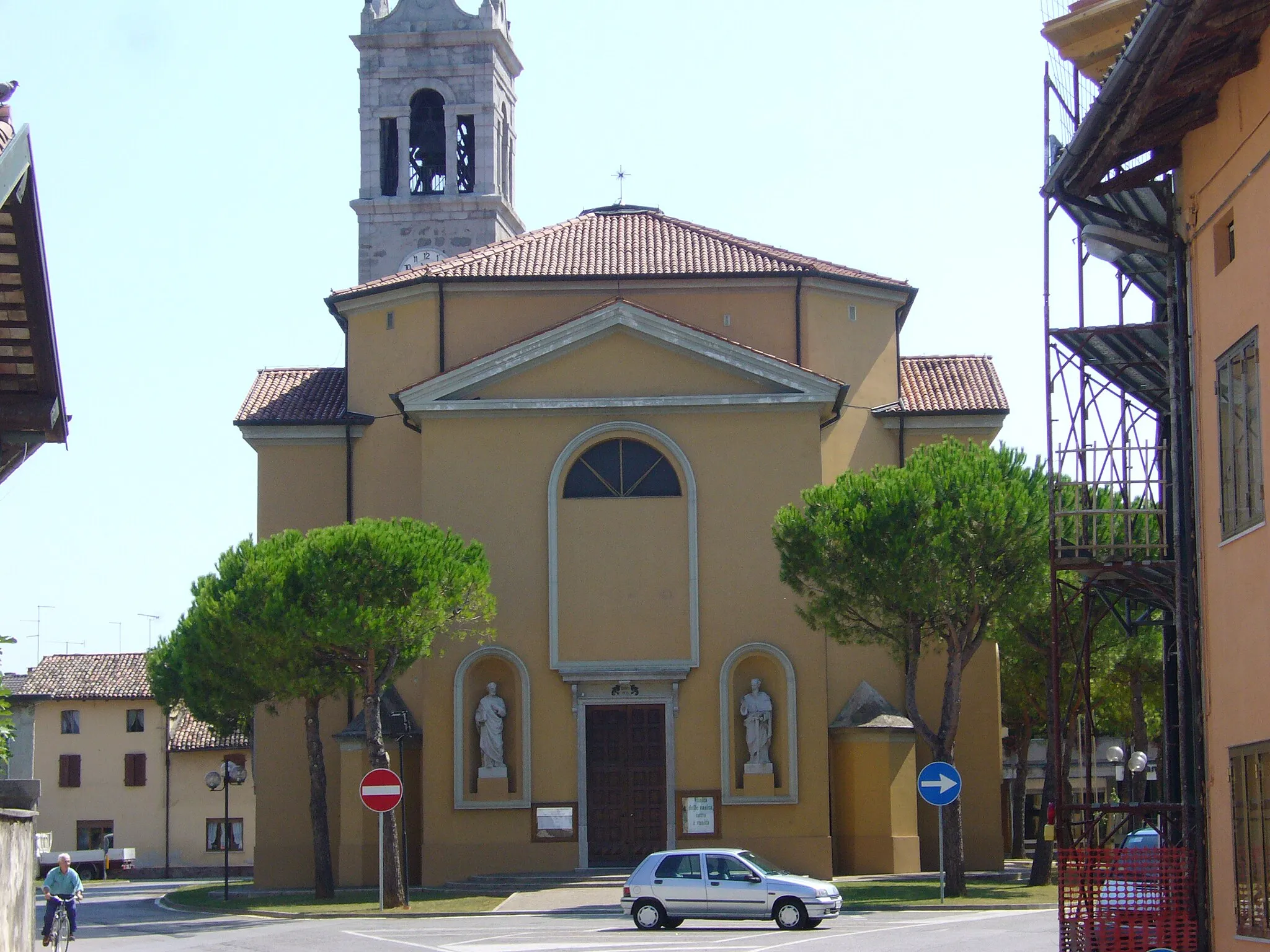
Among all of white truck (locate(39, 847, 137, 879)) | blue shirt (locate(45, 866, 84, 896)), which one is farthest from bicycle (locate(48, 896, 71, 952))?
white truck (locate(39, 847, 137, 879))

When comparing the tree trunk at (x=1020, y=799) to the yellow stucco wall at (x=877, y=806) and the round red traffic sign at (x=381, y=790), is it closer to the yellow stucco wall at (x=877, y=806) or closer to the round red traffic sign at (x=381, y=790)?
the yellow stucco wall at (x=877, y=806)

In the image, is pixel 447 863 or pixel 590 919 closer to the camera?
pixel 590 919

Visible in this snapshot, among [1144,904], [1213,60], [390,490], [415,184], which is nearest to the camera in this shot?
[1213,60]

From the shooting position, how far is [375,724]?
96.2ft

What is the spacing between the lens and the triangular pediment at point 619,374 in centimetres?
3319

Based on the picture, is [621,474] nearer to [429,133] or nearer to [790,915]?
[790,915]

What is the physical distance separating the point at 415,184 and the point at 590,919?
1428 inches

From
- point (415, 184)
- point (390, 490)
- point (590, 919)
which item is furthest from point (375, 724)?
point (415, 184)

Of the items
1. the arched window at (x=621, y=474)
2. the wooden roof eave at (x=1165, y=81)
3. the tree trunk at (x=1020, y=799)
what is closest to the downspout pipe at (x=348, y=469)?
the arched window at (x=621, y=474)

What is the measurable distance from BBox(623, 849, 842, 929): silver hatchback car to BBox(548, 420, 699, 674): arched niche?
788 cm

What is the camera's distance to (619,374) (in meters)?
33.7

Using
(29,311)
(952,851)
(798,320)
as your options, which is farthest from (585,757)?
(29,311)

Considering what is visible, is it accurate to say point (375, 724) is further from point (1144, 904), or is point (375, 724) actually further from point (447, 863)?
point (1144, 904)

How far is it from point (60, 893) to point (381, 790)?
16.4 feet
